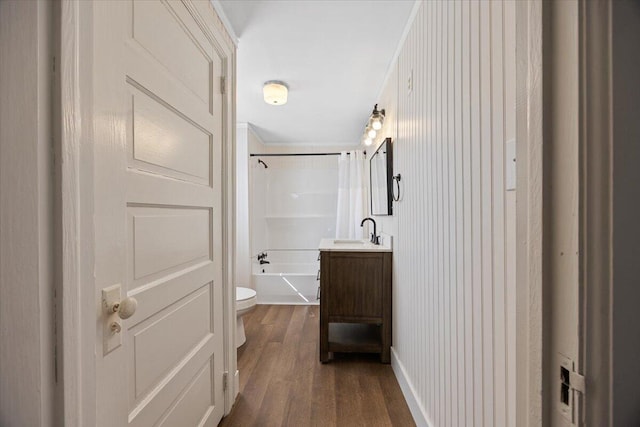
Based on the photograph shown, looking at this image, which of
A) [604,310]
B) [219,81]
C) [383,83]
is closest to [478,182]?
[604,310]

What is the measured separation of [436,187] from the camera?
131 cm

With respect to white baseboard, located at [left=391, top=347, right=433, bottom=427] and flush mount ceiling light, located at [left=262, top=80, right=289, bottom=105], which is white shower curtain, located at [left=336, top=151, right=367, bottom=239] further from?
white baseboard, located at [left=391, top=347, right=433, bottom=427]

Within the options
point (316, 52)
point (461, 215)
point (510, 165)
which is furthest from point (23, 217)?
point (316, 52)

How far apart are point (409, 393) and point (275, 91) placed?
245 cm

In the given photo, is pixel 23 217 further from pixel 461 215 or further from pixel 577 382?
pixel 461 215

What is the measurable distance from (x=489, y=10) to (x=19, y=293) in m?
1.33

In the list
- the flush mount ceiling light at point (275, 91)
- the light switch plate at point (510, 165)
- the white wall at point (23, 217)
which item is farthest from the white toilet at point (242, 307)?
the light switch plate at point (510, 165)

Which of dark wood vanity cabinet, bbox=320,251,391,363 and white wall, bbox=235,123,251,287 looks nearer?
dark wood vanity cabinet, bbox=320,251,391,363

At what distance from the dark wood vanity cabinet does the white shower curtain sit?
1.80m

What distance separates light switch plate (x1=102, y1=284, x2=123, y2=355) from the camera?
720 mm

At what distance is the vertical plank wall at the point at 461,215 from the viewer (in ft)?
2.67

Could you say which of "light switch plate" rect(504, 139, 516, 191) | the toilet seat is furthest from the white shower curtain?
"light switch plate" rect(504, 139, 516, 191)

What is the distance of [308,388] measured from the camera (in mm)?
1894

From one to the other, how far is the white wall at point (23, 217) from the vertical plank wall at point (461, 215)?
41.4 inches
